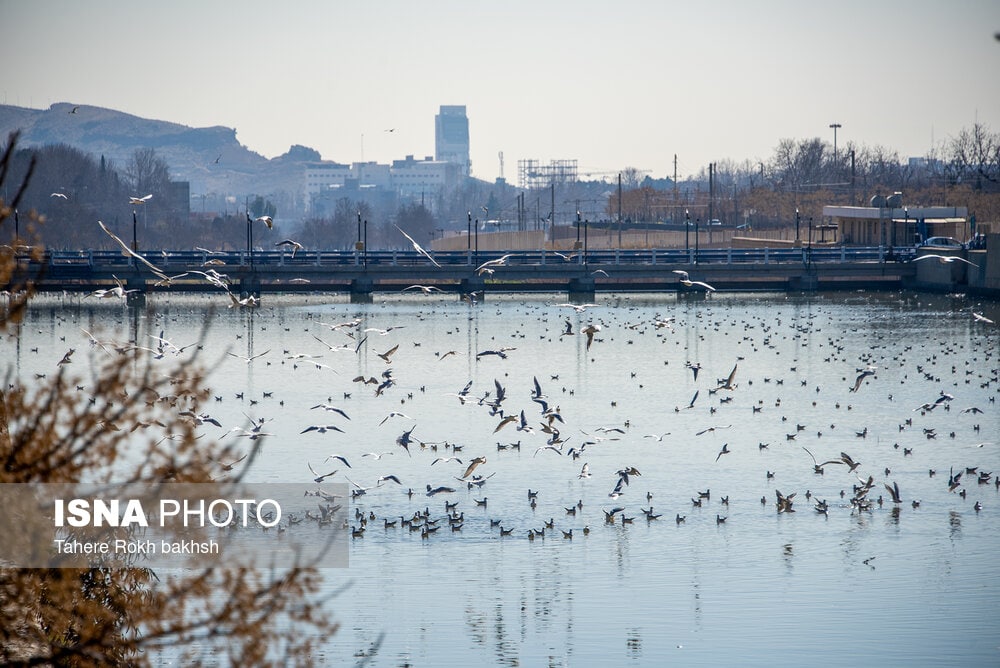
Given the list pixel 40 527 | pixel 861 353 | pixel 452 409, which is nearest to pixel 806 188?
pixel 861 353

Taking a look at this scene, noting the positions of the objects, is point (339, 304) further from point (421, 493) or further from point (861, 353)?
point (421, 493)

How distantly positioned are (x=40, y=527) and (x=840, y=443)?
21589 mm

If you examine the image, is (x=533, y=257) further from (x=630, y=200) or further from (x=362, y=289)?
(x=630, y=200)

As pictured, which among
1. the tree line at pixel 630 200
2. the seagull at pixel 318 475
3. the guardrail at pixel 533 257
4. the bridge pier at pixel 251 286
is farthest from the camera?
the tree line at pixel 630 200

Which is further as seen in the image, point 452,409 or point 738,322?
point 738,322

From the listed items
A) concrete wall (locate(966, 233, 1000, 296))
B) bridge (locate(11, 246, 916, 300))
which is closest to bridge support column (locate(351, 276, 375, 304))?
bridge (locate(11, 246, 916, 300))

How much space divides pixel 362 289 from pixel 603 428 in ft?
163

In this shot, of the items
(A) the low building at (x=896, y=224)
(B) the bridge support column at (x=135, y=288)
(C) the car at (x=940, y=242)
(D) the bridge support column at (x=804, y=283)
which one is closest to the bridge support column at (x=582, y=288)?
(D) the bridge support column at (x=804, y=283)

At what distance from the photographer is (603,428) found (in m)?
26.1

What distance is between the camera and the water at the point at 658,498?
15.9 meters

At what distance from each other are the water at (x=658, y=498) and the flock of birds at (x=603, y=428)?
0.33ft

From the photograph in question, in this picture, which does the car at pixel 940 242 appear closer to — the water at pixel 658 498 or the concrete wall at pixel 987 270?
the concrete wall at pixel 987 270

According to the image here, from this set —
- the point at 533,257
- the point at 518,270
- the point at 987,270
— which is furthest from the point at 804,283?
the point at 518,270

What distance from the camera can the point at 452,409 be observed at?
32.1 metres
